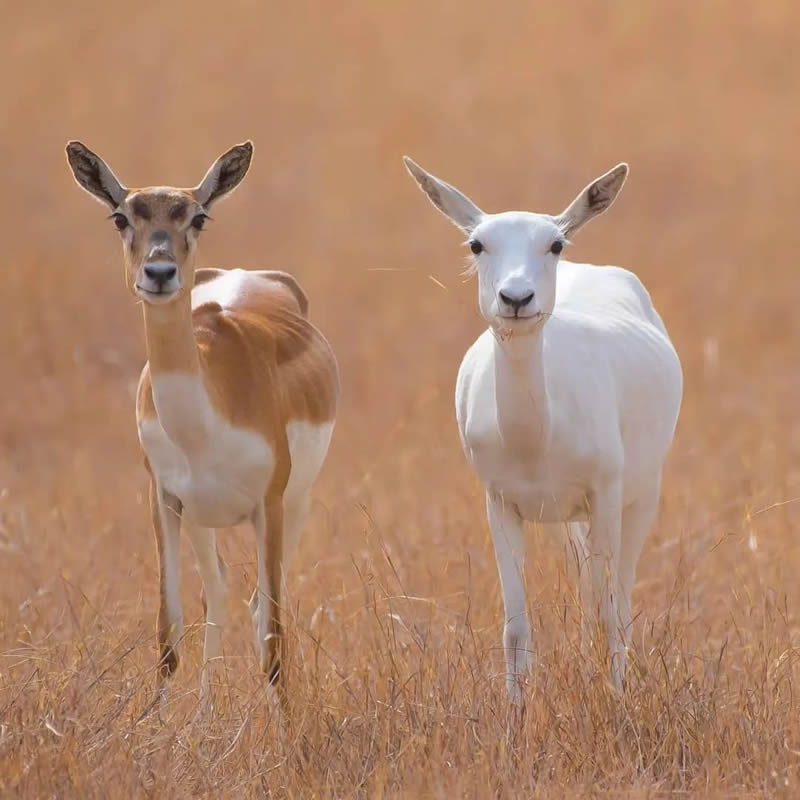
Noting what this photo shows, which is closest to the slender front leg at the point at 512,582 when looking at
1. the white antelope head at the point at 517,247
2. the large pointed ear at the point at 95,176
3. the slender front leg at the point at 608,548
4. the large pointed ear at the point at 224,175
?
the slender front leg at the point at 608,548

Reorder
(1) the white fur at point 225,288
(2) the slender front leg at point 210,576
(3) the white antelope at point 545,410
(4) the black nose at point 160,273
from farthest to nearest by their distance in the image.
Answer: (1) the white fur at point 225,288, (2) the slender front leg at point 210,576, (3) the white antelope at point 545,410, (4) the black nose at point 160,273

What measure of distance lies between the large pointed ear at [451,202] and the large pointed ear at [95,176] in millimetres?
1049

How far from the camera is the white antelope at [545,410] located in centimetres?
588

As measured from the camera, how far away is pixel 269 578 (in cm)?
638

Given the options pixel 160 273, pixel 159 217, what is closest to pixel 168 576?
pixel 160 273

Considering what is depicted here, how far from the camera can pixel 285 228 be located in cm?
1925

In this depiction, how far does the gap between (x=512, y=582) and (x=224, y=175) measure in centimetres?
182

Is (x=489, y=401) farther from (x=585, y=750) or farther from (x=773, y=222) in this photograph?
(x=773, y=222)

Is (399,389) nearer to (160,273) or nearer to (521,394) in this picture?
(521,394)

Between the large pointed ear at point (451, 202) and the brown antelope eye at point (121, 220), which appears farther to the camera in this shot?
the large pointed ear at point (451, 202)

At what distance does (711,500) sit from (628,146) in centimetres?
1038

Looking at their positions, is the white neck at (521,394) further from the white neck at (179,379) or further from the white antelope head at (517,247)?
the white neck at (179,379)

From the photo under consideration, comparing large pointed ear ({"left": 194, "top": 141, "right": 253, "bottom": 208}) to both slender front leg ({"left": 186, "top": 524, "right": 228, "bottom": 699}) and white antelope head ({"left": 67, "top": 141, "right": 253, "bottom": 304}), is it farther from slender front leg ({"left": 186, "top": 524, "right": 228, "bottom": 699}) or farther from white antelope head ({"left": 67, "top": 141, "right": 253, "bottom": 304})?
slender front leg ({"left": 186, "top": 524, "right": 228, "bottom": 699})

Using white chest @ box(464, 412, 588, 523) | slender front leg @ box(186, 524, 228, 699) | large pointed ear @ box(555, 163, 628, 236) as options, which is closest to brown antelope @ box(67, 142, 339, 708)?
slender front leg @ box(186, 524, 228, 699)
